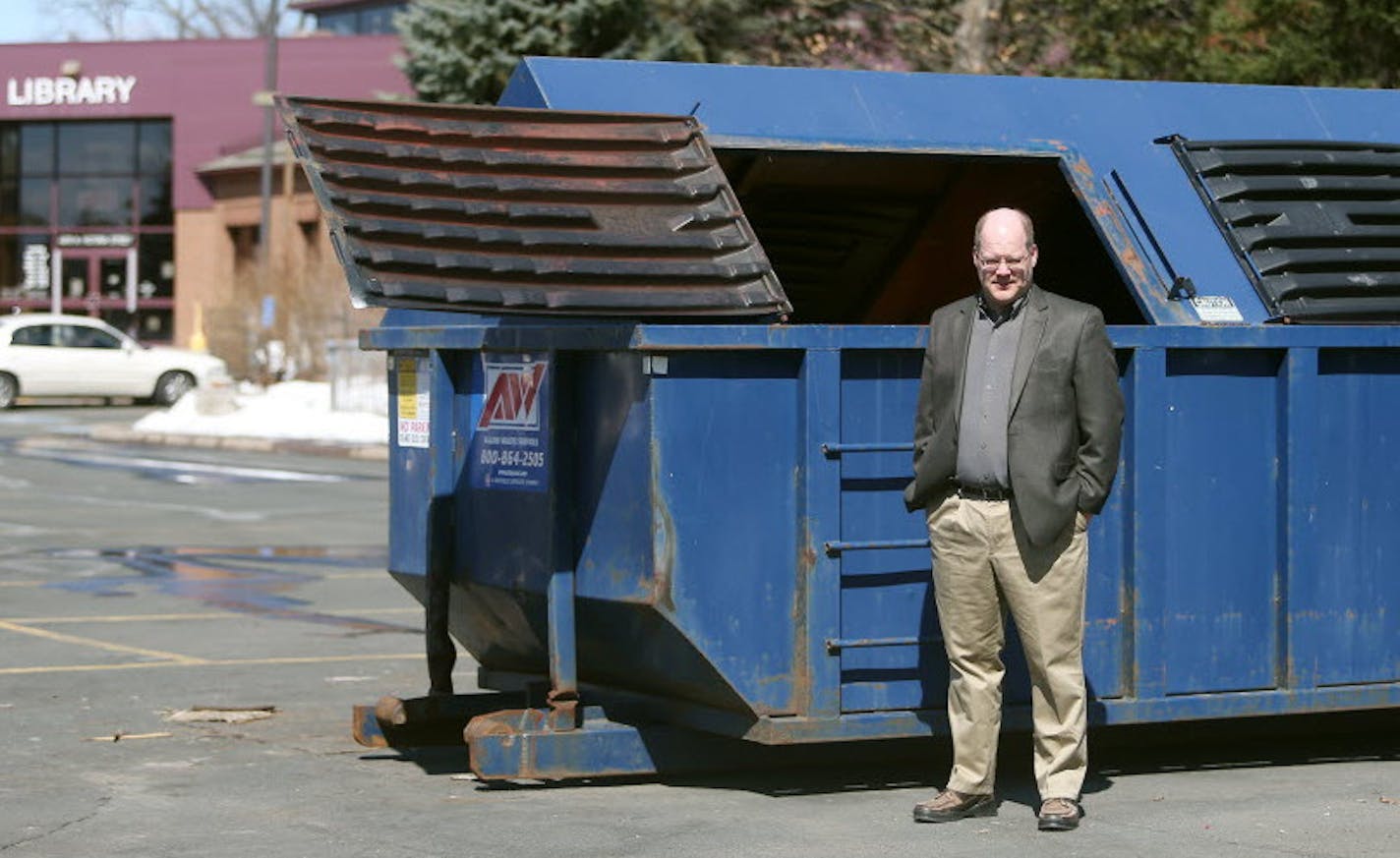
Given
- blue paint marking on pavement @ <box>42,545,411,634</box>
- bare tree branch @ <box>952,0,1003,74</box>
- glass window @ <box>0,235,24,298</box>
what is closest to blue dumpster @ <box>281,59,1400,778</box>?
blue paint marking on pavement @ <box>42,545,411,634</box>

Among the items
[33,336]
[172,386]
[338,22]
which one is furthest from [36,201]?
[33,336]

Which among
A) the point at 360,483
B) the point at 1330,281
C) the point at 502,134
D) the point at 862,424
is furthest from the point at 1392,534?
the point at 360,483

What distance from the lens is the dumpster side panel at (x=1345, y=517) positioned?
8164mm

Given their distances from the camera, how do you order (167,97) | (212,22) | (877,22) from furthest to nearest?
1. (212,22)
2. (167,97)
3. (877,22)

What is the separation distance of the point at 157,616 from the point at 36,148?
51.9 metres

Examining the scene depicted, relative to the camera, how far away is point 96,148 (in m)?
61.9

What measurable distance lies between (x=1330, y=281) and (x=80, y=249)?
56553mm

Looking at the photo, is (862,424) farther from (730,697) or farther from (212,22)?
(212,22)

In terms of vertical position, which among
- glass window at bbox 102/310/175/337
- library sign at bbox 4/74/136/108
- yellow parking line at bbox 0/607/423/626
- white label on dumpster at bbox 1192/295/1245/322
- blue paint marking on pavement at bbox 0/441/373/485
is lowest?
yellow parking line at bbox 0/607/423/626

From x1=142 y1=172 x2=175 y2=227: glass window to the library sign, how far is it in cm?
214

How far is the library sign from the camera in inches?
2395

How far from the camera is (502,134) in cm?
765

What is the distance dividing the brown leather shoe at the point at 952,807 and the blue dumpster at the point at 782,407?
38 centimetres

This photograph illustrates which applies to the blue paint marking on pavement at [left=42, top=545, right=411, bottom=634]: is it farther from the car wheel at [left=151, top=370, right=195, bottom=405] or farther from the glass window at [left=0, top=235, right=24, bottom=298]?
the glass window at [left=0, top=235, right=24, bottom=298]
